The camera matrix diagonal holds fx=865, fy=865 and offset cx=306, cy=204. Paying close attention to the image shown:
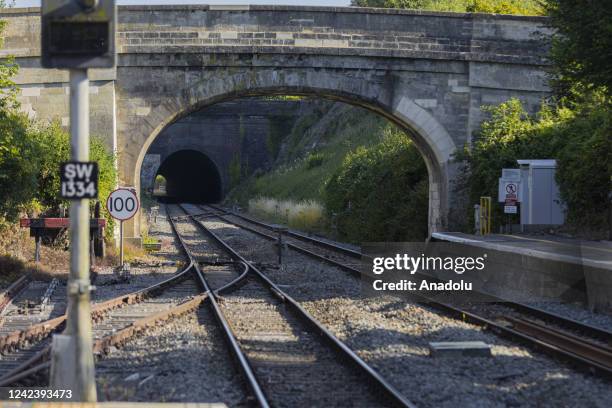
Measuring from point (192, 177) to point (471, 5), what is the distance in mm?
46370

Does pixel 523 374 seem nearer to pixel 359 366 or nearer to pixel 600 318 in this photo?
pixel 359 366

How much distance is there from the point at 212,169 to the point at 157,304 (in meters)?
54.4

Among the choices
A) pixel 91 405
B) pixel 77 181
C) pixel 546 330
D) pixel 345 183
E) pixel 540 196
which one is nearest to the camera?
pixel 91 405

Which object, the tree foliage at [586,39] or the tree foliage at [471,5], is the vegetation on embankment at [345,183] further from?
the tree foliage at [586,39]

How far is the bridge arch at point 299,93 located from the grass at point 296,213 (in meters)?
11.0

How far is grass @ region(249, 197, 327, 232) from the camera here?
35.7 metres

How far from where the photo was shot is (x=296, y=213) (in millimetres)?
38281

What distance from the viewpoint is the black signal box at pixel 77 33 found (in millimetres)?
6547

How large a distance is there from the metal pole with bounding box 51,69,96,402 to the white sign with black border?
7 cm

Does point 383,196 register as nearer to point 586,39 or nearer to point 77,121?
point 586,39

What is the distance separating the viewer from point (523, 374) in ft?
27.9

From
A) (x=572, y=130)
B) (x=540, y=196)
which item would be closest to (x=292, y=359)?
(x=540, y=196)

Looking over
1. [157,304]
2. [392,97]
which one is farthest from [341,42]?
[157,304]

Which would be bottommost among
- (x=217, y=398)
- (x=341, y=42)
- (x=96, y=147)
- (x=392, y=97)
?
(x=217, y=398)
